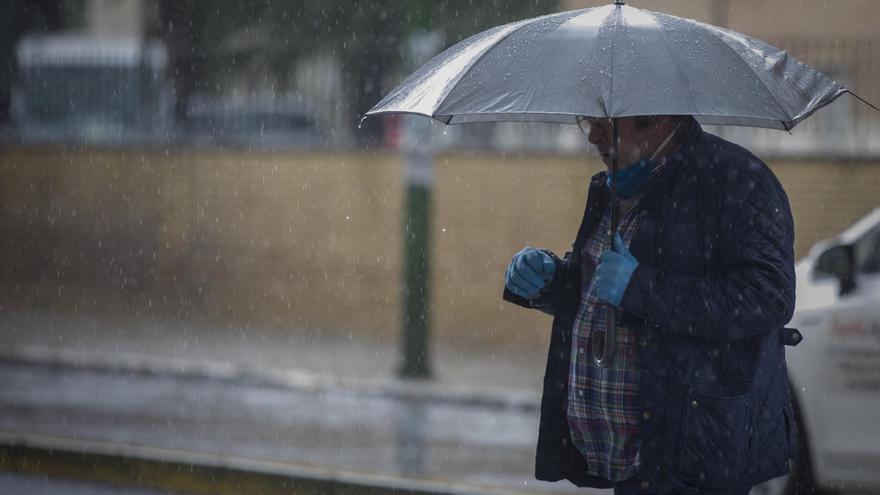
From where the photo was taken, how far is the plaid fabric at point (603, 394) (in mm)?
3502

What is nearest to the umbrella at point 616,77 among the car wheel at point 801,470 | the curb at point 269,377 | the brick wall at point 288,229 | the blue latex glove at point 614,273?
the blue latex glove at point 614,273

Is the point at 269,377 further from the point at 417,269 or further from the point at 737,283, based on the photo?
the point at 737,283

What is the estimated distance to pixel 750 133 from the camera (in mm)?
12703

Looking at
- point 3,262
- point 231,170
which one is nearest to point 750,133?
point 231,170

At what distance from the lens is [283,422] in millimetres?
9266

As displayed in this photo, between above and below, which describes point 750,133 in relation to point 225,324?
above

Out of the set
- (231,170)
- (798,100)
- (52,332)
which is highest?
(798,100)

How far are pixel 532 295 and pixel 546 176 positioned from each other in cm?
974

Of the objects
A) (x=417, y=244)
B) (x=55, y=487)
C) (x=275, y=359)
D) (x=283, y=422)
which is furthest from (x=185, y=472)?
(x=275, y=359)

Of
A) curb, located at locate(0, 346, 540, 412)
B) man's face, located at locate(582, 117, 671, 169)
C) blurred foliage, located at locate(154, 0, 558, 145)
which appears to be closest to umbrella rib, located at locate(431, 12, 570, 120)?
man's face, located at locate(582, 117, 671, 169)

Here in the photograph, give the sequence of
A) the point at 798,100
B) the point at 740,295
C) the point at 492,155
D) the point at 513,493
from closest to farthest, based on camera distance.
Result: the point at 740,295 → the point at 798,100 → the point at 513,493 → the point at 492,155

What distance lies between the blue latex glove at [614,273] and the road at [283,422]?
12.0 ft

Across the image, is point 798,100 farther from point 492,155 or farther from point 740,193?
point 492,155

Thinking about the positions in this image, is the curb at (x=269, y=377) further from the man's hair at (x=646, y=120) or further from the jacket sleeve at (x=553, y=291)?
the man's hair at (x=646, y=120)
